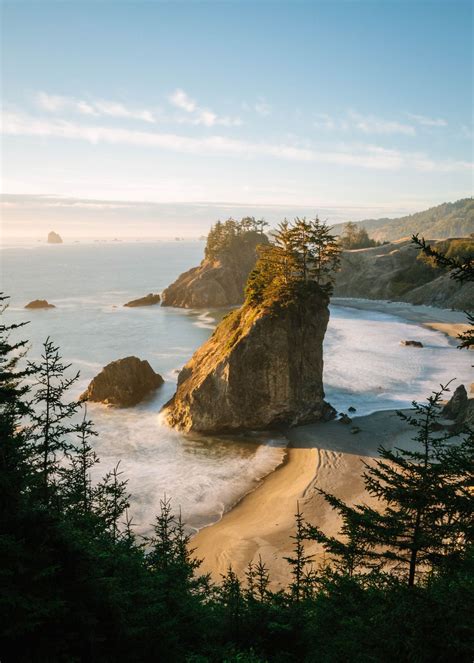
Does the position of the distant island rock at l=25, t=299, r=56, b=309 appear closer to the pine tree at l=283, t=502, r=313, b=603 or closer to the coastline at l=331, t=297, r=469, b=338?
the coastline at l=331, t=297, r=469, b=338

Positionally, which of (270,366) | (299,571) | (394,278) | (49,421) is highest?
(394,278)

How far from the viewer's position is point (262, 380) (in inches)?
1453

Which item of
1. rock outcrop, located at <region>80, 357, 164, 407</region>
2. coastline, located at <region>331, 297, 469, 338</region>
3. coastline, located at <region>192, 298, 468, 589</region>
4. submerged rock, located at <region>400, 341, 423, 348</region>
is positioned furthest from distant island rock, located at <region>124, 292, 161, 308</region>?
coastline, located at <region>192, 298, 468, 589</region>

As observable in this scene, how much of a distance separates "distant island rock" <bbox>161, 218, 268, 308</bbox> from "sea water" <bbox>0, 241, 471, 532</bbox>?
660cm

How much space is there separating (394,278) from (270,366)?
8844cm

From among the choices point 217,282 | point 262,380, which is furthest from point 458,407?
point 217,282

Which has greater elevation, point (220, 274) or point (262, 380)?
point (220, 274)

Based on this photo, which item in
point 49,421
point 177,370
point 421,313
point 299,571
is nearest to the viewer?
point 299,571

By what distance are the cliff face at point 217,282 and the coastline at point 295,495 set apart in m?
71.0

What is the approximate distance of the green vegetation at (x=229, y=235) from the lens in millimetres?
112438

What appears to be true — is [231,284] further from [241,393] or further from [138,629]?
[138,629]

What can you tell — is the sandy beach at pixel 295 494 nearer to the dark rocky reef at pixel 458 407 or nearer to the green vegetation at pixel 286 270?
the dark rocky reef at pixel 458 407

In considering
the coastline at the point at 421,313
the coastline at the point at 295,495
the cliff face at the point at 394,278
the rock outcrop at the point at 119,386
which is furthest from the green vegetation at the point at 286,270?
the cliff face at the point at 394,278

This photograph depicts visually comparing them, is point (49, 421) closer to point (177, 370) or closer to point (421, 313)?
point (177, 370)
